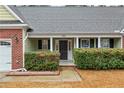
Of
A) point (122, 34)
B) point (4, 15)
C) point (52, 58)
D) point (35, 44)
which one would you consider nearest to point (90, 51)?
point (52, 58)

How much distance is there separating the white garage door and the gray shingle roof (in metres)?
5.11

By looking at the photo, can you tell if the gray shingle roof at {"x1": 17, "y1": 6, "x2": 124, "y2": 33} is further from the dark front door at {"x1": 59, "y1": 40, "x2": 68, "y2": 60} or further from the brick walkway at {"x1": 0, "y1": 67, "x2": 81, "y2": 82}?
the brick walkway at {"x1": 0, "y1": 67, "x2": 81, "y2": 82}

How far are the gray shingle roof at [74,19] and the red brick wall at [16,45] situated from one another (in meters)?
5.06

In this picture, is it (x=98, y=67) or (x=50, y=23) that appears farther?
(x=50, y=23)

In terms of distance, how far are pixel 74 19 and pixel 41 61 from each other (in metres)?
9.32

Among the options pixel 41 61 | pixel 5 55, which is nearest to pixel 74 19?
pixel 41 61

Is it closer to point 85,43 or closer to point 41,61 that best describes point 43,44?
point 85,43

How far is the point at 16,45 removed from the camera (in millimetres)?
19875

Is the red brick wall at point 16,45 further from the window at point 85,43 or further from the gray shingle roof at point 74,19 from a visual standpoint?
the window at point 85,43

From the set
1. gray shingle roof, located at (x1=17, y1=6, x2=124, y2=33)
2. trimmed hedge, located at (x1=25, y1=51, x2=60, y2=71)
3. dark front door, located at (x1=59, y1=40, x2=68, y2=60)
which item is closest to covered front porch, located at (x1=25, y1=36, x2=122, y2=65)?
dark front door, located at (x1=59, y1=40, x2=68, y2=60)

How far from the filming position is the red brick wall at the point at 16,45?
1977cm

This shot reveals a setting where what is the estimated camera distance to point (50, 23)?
1059 inches

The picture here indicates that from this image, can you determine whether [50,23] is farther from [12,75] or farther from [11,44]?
[12,75]

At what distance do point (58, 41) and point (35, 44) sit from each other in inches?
87.9
